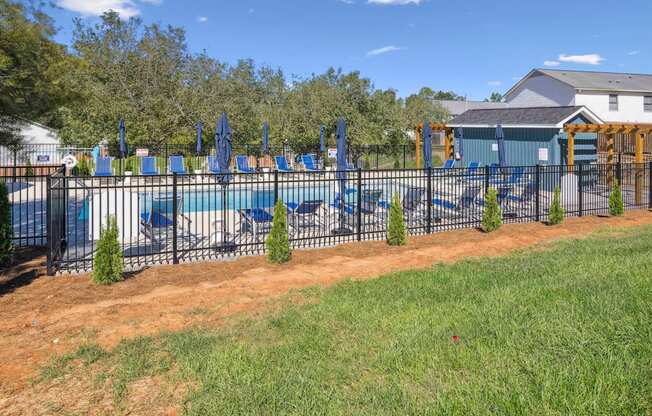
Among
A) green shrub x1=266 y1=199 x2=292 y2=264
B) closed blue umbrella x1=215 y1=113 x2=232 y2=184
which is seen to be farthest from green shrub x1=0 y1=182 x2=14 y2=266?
closed blue umbrella x1=215 y1=113 x2=232 y2=184

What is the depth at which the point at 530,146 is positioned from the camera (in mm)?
23891

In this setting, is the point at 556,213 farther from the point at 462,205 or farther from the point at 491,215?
the point at 462,205

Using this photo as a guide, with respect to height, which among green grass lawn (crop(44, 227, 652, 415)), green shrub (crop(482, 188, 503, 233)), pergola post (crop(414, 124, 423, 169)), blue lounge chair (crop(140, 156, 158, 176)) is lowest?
green grass lawn (crop(44, 227, 652, 415))

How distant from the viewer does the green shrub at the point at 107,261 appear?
7.46m

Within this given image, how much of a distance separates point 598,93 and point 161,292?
31.8 m

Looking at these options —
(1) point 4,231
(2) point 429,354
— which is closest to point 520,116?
(1) point 4,231

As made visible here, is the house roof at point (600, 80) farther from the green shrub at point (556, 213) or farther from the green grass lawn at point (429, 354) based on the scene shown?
the green grass lawn at point (429, 354)

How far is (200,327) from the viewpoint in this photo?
5672 millimetres

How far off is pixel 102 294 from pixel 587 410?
5934 millimetres

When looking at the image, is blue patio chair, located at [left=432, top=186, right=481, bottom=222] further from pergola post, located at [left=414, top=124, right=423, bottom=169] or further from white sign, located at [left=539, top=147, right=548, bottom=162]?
pergola post, located at [left=414, top=124, right=423, bottom=169]

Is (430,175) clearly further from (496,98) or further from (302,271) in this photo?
(496,98)

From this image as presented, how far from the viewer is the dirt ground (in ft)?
17.6

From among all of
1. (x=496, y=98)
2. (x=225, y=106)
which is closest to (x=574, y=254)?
(x=225, y=106)

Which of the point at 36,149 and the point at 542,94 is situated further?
the point at 542,94
